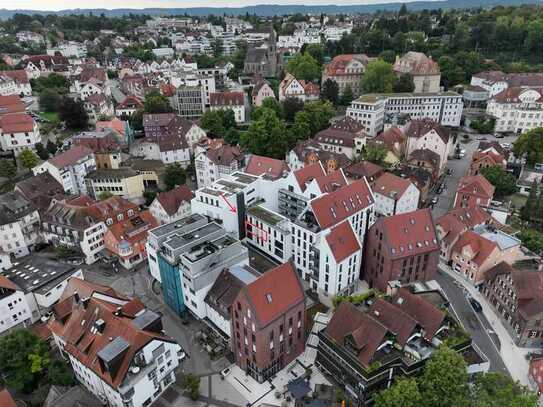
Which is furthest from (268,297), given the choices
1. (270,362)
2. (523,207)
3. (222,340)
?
(523,207)

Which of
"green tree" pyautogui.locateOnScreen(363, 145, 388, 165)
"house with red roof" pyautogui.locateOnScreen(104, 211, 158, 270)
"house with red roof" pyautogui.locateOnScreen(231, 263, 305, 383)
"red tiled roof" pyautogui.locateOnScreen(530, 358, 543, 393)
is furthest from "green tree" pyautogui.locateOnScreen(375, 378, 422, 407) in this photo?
"green tree" pyautogui.locateOnScreen(363, 145, 388, 165)

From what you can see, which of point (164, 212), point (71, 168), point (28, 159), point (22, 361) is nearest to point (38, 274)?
point (22, 361)

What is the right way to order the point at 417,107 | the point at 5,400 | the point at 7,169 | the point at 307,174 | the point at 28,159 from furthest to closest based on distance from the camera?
the point at 417,107, the point at 28,159, the point at 7,169, the point at 307,174, the point at 5,400

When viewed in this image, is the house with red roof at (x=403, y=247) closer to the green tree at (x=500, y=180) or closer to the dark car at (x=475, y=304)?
the dark car at (x=475, y=304)

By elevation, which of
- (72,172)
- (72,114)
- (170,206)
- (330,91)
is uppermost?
(330,91)

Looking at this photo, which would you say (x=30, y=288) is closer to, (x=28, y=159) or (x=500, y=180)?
(x=28, y=159)

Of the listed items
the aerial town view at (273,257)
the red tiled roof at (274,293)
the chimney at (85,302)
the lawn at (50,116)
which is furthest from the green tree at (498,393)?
the lawn at (50,116)

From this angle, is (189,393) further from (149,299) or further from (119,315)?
(149,299)
